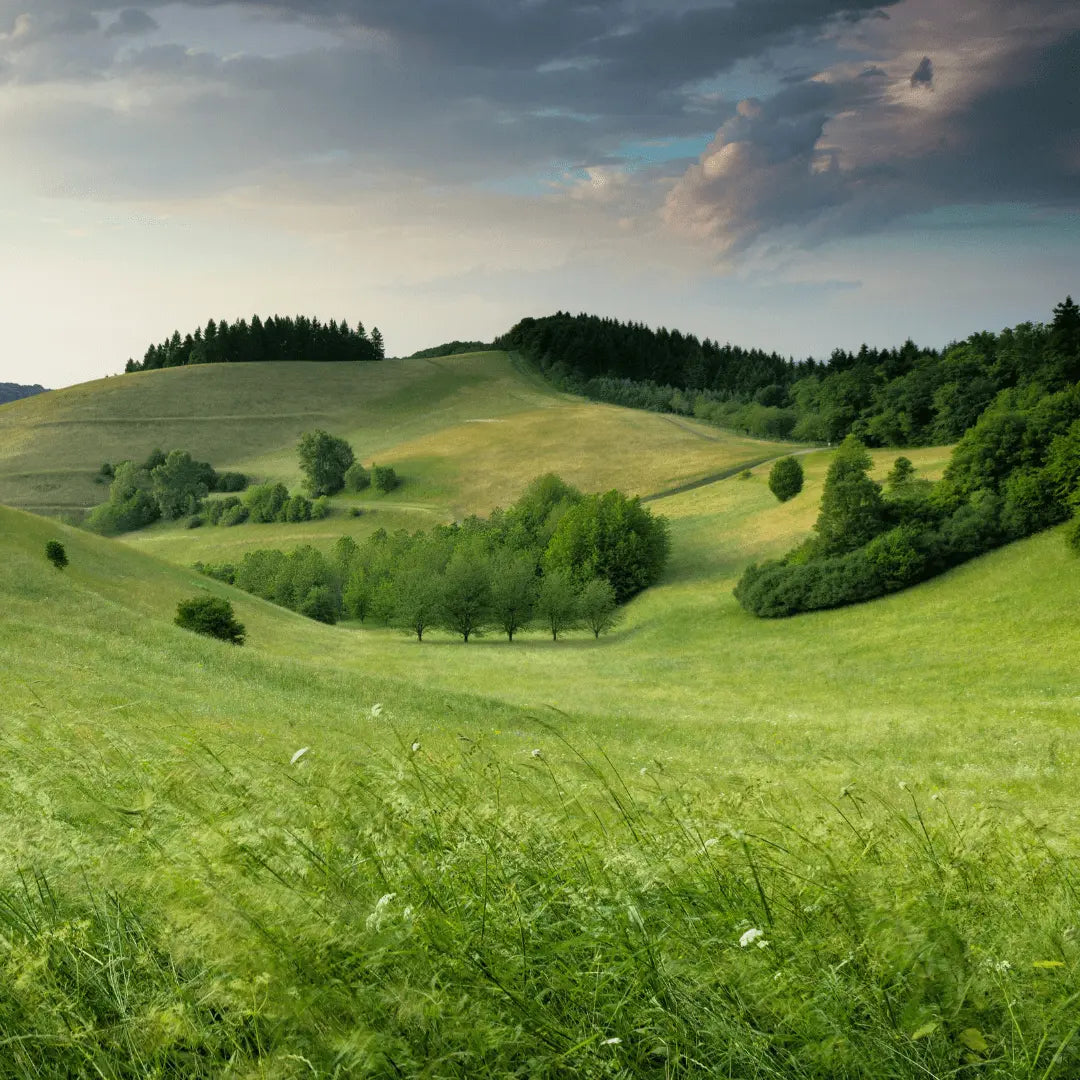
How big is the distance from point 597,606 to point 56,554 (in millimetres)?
34754

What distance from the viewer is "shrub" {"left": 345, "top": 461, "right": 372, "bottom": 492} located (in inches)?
4811

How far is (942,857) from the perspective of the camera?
3939 millimetres

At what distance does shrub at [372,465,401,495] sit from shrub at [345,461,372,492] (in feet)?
6.00

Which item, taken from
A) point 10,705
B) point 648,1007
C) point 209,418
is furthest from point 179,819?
point 209,418

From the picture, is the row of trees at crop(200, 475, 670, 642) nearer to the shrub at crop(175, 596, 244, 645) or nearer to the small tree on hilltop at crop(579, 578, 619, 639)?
the small tree on hilltop at crop(579, 578, 619, 639)

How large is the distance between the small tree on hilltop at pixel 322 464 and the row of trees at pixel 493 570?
26.3 meters

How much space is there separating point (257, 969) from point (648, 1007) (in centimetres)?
117

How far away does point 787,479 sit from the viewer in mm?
77688

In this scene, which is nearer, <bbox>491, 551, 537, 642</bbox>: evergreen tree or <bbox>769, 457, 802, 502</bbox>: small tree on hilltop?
<bbox>491, 551, 537, 642</bbox>: evergreen tree

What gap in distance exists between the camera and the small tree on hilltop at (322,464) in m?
122

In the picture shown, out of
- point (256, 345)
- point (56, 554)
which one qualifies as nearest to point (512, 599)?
point (56, 554)

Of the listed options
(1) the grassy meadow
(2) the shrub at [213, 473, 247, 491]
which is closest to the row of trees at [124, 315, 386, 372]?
(2) the shrub at [213, 473, 247, 491]

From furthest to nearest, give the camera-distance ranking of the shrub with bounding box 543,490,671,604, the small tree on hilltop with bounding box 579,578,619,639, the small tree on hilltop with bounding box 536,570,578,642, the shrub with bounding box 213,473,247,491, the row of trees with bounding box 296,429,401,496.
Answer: the shrub with bounding box 213,473,247,491 < the row of trees with bounding box 296,429,401,496 < the shrub with bounding box 543,490,671,604 < the small tree on hilltop with bounding box 536,570,578,642 < the small tree on hilltop with bounding box 579,578,619,639

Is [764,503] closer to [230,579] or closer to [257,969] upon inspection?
[230,579]
